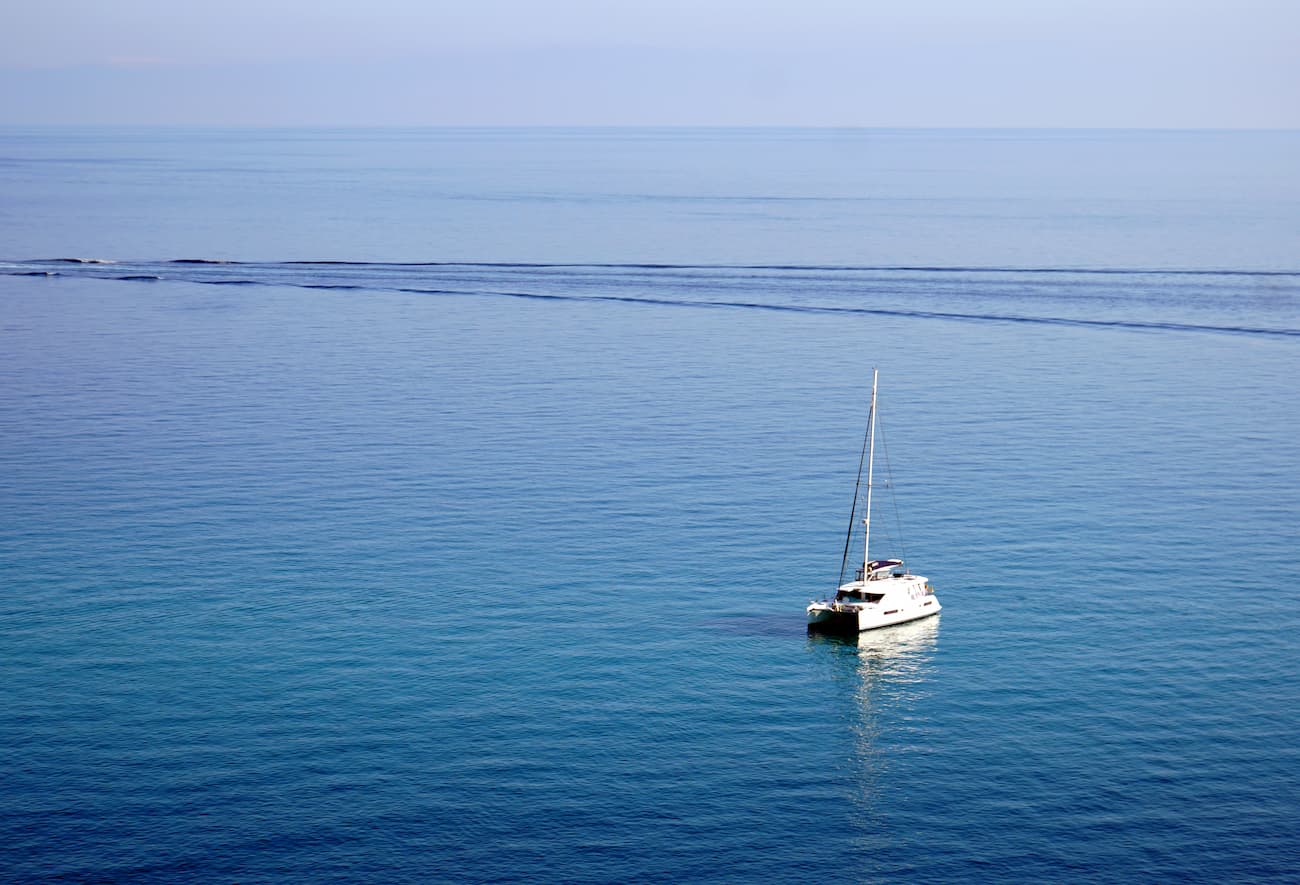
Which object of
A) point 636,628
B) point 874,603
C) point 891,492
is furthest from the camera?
point 891,492

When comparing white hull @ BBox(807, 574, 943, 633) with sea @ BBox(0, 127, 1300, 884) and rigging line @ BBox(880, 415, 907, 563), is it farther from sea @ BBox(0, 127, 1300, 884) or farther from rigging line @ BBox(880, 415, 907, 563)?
rigging line @ BBox(880, 415, 907, 563)

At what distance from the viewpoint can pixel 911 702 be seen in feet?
258

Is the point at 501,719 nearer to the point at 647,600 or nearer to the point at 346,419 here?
the point at 647,600

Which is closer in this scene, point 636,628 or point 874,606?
point 636,628

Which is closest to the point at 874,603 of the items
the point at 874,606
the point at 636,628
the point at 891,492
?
the point at 874,606

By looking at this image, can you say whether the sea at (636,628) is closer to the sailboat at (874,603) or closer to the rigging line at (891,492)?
the rigging line at (891,492)

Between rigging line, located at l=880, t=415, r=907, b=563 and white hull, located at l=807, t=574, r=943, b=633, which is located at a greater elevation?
rigging line, located at l=880, t=415, r=907, b=563

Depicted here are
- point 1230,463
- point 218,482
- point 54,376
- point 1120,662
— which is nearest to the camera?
point 1120,662

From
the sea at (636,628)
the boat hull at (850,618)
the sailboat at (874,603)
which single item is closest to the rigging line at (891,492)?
the sea at (636,628)

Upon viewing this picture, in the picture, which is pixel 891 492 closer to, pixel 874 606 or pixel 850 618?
pixel 874 606

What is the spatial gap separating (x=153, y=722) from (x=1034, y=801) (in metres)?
44.1

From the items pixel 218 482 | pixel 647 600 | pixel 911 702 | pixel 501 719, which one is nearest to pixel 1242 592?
pixel 911 702

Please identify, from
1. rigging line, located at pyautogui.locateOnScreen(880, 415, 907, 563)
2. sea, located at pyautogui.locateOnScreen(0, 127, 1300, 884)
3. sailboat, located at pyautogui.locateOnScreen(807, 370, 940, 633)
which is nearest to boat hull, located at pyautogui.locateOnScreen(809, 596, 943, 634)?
sailboat, located at pyautogui.locateOnScreen(807, 370, 940, 633)

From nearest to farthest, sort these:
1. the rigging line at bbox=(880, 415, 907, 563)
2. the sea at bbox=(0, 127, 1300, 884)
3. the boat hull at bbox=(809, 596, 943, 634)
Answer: the sea at bbox=(0, 127, 1300, 884) < the boat hull at bbox=(809, 596, 943, 634) < the rigging line at bbox=(880, 415, 907, 563)
